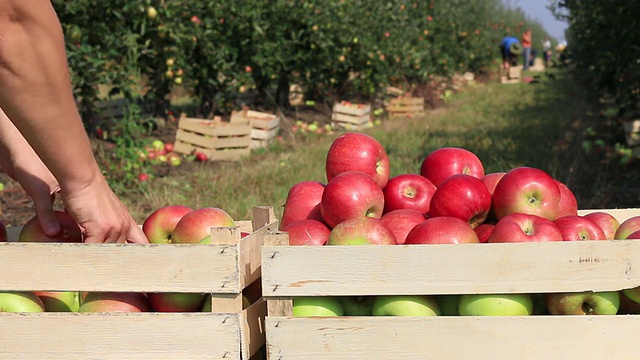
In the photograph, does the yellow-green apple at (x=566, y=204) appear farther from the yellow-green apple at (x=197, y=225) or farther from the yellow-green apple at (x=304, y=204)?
the yellow-green apple at (x=197, y=225)

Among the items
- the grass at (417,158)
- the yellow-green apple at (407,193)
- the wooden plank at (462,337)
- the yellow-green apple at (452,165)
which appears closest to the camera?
the wooden plank at (462,337)

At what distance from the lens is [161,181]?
6.30 metres

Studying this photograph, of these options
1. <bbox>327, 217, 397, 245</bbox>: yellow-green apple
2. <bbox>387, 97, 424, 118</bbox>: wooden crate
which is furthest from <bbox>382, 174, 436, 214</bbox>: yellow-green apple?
<bbox>387, 97, 424, 118</bbox>: wooden crate

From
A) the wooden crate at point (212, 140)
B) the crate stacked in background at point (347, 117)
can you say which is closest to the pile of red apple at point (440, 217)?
the wooden crate at point (212, 140)

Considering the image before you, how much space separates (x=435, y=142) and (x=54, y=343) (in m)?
7.48

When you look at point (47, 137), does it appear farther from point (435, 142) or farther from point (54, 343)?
point (435, 142)

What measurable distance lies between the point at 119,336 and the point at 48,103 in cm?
58

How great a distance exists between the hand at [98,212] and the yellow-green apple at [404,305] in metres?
0.68

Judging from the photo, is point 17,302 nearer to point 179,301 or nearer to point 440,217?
point 179,301

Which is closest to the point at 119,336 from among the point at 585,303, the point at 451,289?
the point at 451,289

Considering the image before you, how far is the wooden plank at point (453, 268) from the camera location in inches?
64.9

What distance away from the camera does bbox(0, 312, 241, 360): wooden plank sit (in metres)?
1.69

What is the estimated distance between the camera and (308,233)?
202 cm

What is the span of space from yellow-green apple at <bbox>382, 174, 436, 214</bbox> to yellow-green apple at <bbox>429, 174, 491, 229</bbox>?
0.44 feet
